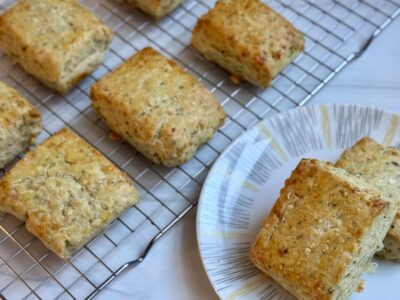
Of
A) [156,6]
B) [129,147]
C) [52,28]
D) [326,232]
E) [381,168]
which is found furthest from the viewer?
[156,6]

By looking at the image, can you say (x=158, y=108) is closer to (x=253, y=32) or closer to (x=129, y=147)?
(x=129, y=147)

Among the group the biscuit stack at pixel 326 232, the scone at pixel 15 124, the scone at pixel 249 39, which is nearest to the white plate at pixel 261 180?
the biscuit stack at pixel 326 232

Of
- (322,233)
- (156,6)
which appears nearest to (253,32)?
(156,6)

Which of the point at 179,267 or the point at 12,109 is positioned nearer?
the point at 179,267

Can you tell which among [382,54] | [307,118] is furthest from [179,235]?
[382,54]

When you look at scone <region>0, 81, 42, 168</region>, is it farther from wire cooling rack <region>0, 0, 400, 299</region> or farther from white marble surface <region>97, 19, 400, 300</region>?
white marble surface <region>97, 19, 400, 300</region>

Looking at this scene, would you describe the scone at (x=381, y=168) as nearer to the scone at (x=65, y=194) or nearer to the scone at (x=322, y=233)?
the scone at (x=322, y=233)
